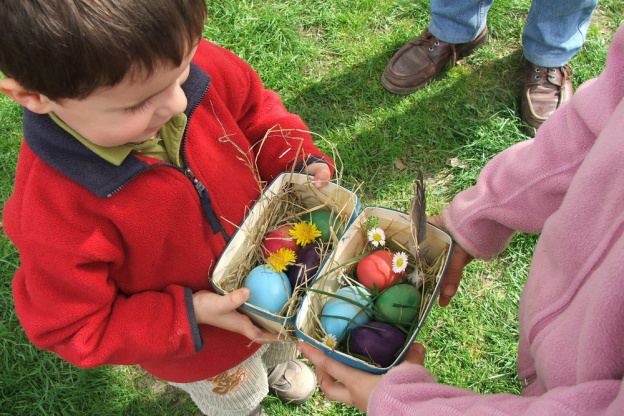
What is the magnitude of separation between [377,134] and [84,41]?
6.49ft

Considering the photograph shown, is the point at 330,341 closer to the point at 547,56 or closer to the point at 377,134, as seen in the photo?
the point at 377,134

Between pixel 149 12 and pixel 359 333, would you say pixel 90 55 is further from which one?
pixel 359 333

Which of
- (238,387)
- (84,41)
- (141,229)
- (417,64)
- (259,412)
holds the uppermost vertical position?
(84,41)

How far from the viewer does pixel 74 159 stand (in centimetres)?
108

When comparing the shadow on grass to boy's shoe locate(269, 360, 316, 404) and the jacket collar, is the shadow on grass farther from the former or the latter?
the jacket collar

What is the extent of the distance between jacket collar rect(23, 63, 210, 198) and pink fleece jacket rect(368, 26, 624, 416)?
753mm

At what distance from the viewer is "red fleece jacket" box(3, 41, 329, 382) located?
109 centimetres

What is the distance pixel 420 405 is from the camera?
98 centimetres

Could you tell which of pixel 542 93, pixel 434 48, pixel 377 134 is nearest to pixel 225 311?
pixel 377 134

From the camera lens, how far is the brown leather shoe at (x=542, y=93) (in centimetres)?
265

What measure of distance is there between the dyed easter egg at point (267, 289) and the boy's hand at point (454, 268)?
51 cm

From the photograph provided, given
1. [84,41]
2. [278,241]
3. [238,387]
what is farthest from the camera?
[238,387]

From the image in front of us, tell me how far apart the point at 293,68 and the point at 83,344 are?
6.92 feet

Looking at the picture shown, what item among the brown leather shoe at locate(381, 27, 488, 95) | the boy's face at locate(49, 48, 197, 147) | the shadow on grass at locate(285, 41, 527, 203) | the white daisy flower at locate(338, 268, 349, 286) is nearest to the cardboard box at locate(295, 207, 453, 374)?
the white daisy flower at locate(338, 268, 349, 286)
